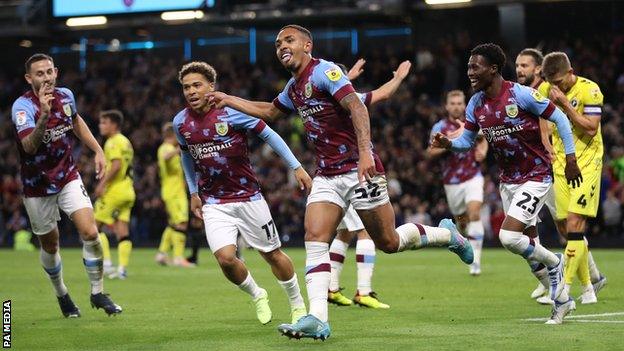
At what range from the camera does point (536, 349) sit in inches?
312

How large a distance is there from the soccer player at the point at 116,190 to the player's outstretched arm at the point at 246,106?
8545 mm

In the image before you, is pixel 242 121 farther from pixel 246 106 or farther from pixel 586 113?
pixel 586 113

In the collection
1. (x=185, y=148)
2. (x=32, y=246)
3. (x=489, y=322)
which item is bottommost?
(x=32, y=246)

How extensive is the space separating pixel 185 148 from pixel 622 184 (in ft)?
51.9

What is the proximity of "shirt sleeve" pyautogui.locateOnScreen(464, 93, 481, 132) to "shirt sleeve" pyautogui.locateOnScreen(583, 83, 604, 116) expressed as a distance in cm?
145

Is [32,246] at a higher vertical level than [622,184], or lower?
lower

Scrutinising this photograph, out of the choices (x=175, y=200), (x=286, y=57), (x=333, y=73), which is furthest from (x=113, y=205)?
(x=333, y=73)

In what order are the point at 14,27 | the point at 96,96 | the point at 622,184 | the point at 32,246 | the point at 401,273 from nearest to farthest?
the point at 401,273 → the point at 622,184 → the point at 32,246 → the point at 14,27 → the point at 96,96

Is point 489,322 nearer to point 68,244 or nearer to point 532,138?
point 532,138

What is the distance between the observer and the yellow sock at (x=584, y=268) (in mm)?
11047

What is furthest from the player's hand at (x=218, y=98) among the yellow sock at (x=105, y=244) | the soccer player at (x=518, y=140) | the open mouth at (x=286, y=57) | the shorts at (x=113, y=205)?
the shorts at (x=113, y=205)

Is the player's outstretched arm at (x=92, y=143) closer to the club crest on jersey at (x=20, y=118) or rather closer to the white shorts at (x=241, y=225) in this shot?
the club crest on jersey at (x=20, y=118)

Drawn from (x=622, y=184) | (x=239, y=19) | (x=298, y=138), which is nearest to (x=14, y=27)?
(x=239, y=19)

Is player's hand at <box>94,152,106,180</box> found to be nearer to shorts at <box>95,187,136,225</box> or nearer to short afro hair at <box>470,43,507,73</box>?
short afro hair at <box>470,43,507,73</box>
